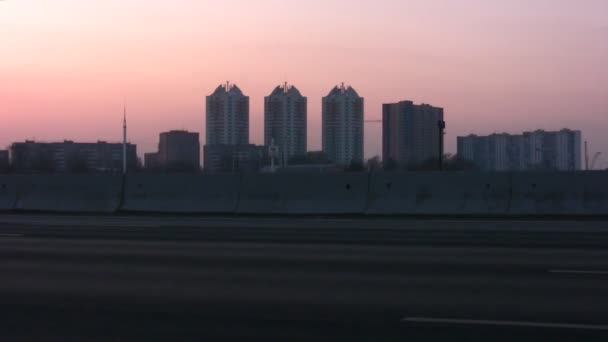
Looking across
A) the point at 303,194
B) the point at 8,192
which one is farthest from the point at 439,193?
the point at 8,192

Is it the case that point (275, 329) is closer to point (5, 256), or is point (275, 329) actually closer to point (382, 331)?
point (382, 331)

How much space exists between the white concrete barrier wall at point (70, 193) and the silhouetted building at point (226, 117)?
65873mm

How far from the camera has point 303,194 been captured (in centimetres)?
2555

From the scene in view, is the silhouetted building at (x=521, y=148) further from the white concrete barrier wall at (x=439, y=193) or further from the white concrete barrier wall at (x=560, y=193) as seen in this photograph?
the white concrete barrier wall at (x=439, y=193)

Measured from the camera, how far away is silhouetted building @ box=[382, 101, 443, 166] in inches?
3179

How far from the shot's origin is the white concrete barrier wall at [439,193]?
2412cm

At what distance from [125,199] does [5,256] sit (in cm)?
1299

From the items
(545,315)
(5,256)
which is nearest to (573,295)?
(545,315)

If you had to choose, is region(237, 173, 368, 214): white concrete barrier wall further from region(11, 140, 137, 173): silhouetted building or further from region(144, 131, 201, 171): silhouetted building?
region(144, 131, 201, 171): silhouetted building

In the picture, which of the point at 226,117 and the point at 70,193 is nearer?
the point at 70,193

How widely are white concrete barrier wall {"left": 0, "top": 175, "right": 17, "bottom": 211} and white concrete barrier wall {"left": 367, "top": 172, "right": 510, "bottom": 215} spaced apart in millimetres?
12281

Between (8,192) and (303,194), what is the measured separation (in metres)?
10.5

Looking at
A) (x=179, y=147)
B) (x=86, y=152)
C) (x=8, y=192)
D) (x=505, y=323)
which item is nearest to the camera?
(x=505, y=323)

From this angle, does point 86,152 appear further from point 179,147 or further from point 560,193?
point 560,193
